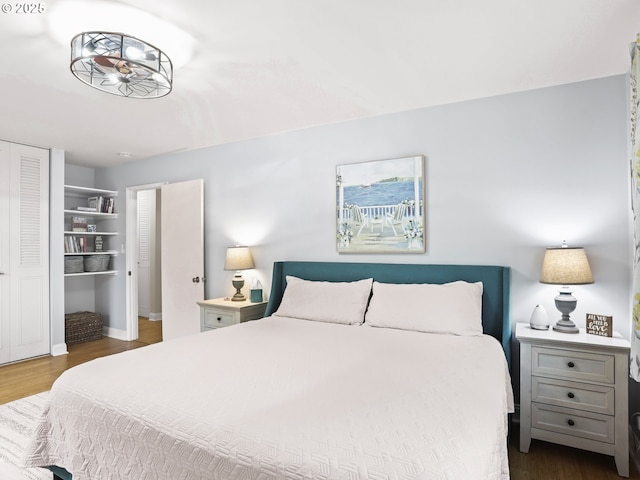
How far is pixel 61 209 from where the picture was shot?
15.0 feet

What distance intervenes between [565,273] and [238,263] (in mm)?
2740

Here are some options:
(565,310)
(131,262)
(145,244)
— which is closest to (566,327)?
(565,310)

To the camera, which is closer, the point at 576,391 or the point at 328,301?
the point at 576,391

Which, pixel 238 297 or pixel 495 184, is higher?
pixel 495 184

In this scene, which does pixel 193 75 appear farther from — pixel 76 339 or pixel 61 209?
pixel 76 339

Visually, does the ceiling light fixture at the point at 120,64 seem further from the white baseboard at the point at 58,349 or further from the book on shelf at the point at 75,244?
the white baseboard at the point at 58,349

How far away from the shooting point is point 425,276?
9.99 ft

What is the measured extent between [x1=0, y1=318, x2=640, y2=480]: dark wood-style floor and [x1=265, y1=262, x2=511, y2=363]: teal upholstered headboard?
1.87ft

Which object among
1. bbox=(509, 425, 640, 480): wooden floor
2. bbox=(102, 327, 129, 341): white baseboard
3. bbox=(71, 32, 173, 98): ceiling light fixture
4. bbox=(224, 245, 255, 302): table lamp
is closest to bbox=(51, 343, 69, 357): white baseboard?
bbox=(102, 327, 129, 341): white baseboard

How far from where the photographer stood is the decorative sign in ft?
7.72

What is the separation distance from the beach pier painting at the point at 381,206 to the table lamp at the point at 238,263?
98 cm

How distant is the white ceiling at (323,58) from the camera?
185 cm

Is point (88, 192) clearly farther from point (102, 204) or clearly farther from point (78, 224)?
point (78, 224)

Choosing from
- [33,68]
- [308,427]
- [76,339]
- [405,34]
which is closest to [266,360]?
[308,427]
